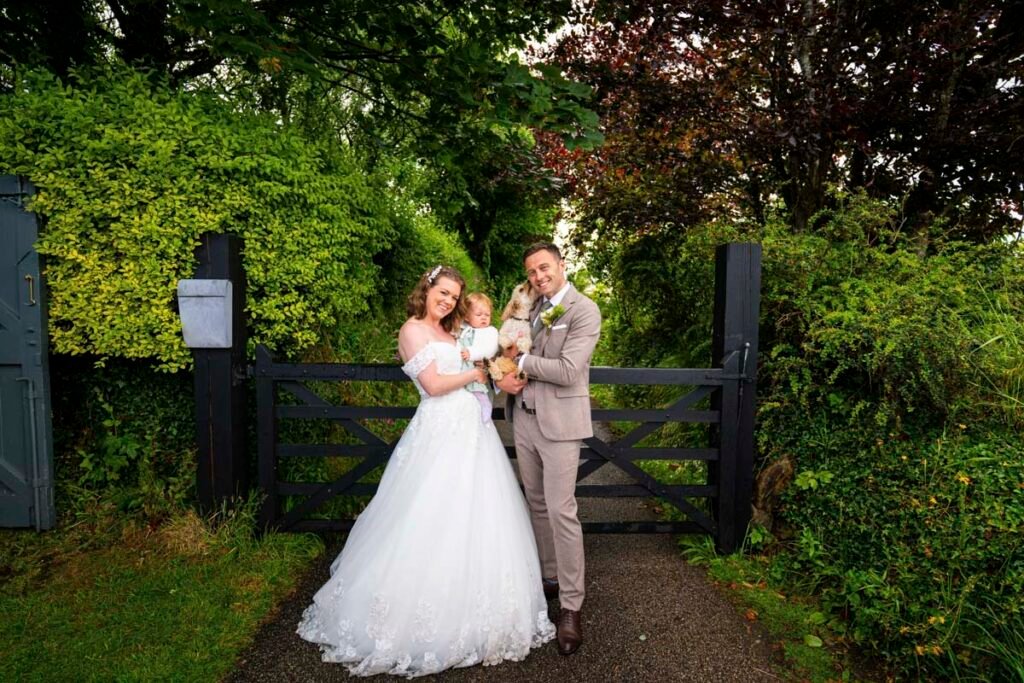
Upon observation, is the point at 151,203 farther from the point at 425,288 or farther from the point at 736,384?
the point at 736,384

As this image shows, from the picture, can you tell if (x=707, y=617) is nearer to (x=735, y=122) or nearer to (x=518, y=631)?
(x=518, y=631)

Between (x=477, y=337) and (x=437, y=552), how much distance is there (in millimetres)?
1245

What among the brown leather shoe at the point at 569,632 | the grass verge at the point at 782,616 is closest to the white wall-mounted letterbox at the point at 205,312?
the brown leather shoe at the point at 569,632

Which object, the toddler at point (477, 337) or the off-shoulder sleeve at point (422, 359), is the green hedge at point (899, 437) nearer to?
the toddler at point (477, 337)

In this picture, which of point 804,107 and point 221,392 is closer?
point 221,392

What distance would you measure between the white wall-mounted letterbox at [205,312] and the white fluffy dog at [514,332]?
2.02 metres

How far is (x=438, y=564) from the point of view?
10.0 feet

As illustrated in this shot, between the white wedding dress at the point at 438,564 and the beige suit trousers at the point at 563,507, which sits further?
the beige suit trousers at the point at 563,507

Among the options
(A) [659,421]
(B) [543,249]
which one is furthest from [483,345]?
(A) [659,421]

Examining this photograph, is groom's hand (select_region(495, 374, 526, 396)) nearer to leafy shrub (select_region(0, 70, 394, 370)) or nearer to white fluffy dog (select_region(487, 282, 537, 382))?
white fluffy dog (select_region(487, 282, 537, 382))

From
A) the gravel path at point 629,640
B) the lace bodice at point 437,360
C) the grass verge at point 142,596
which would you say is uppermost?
the lace bodice at point 437,360

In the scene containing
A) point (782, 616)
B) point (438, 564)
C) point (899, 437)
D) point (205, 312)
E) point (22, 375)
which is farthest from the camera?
point (22, 375)

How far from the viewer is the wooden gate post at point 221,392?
4.08 meters

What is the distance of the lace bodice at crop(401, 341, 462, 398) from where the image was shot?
3.26 m
